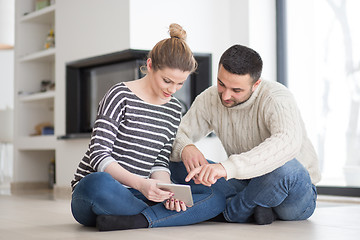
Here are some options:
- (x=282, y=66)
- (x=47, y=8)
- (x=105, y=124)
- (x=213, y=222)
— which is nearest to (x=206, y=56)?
(x=282, y=66)

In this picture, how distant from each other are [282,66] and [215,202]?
2.39m

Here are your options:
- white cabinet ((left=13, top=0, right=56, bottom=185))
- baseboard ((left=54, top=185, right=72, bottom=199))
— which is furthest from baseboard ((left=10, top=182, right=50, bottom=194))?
baseboard ((left=54, top=185, right=72, bottom=199))

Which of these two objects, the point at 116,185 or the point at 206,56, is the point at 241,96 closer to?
the point at 116,185

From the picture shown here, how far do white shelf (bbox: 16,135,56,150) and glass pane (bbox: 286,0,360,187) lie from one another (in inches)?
81.7

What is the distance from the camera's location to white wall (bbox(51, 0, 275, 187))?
13.0ft

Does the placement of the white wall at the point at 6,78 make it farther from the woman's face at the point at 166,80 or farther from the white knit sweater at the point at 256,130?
the woman's face at the point at 166,80

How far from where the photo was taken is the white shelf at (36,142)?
4.80 metres

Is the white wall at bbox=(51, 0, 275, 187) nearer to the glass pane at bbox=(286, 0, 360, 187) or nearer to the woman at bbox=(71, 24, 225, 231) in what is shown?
the glass pane at bbox=(286, 0, 360, 187)

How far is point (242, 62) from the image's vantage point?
6.64ft

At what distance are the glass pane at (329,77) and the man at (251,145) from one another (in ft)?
5.87


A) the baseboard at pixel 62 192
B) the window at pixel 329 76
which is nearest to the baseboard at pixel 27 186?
the baseboard at pixel 62 192

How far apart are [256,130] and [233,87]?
0.78 feet

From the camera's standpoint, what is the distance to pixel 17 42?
534 centimetres

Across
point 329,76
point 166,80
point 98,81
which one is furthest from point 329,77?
point 166,80
